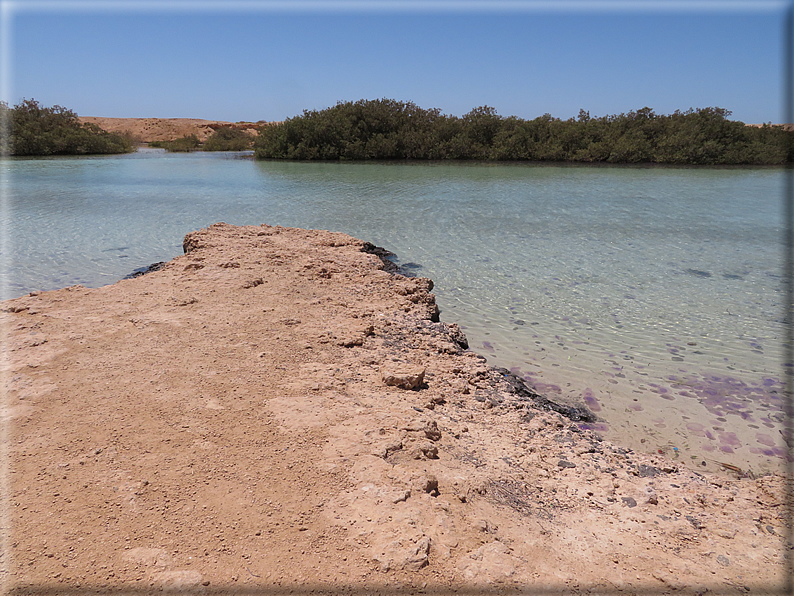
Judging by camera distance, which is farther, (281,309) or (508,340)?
(508,340)

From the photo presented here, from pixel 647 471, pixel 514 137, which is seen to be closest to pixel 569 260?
pixel 647 471

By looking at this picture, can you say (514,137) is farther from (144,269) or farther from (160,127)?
(160,127)

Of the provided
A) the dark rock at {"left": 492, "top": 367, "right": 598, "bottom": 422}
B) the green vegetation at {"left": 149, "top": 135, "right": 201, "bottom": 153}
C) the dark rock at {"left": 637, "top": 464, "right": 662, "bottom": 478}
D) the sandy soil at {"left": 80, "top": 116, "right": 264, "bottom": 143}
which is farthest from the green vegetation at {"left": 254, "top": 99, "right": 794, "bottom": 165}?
the dark rock at {"left": 637, "top": 464, "right": 662, "bottom": 478}

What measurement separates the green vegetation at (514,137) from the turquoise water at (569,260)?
7485mm

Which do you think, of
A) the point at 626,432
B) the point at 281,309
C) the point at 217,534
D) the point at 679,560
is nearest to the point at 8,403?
the point at 217,534

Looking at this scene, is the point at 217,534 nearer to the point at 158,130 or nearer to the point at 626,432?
the point at 626,432

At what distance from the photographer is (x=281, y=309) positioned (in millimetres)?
4789

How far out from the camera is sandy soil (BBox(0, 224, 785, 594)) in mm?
1917

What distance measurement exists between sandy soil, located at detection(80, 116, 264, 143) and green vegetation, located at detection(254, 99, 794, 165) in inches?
878

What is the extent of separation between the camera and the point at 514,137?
2791 centimetres

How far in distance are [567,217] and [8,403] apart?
11317 millimetres

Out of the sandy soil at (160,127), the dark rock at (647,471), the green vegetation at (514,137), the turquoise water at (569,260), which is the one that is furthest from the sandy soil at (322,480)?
the sandy soil at (160,127)

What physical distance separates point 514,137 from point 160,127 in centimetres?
4524

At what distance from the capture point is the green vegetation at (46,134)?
2803cm
